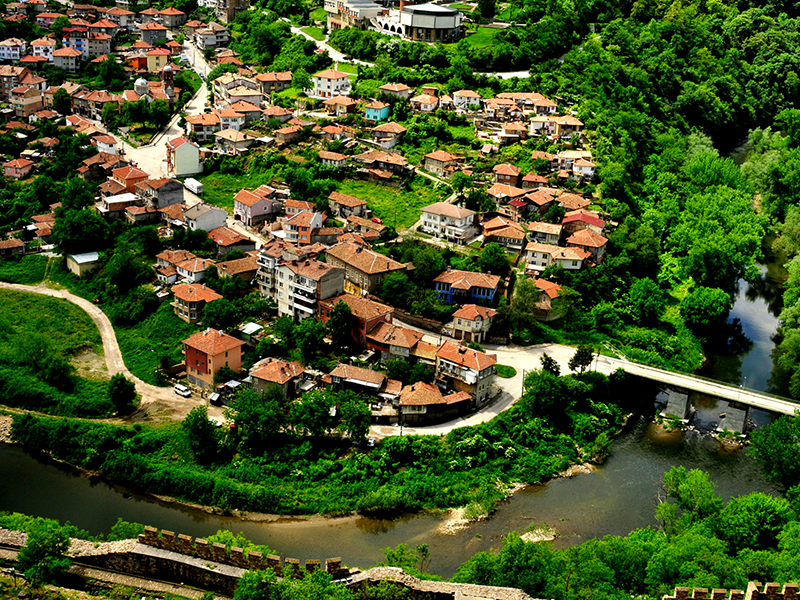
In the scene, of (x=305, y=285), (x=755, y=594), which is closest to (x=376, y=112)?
(x=305, y=285)

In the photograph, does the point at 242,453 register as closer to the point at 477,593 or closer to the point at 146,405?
the point at 146,405

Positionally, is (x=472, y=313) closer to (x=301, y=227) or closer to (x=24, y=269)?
(x=301, y=227)

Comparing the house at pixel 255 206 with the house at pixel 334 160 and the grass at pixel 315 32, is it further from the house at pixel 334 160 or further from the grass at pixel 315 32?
the grass at pixel 315 32

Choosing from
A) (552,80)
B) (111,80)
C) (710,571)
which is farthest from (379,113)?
(710,571)

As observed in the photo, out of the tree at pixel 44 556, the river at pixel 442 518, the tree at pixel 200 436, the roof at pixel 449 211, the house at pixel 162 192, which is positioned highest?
the roof at pixel 449 211

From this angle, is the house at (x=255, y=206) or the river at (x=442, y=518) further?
the house at (x=255, y=206)

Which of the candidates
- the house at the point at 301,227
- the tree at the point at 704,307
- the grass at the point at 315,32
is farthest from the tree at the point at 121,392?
the grass at the point at 315,32
